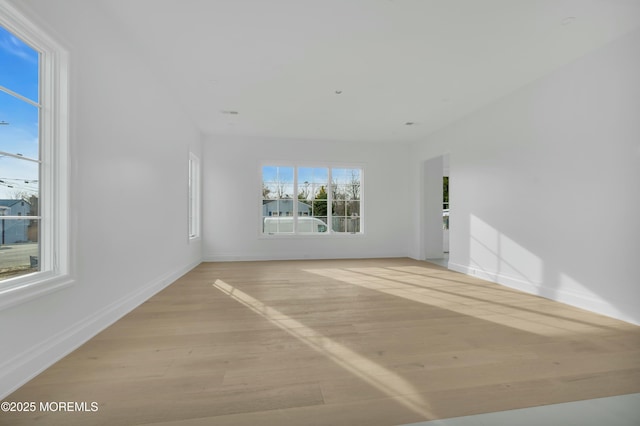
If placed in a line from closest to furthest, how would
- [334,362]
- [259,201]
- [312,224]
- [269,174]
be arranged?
[334,362]
[259,201]
[269,174]
[312,224]

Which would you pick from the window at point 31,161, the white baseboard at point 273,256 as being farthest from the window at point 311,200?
the window at point 31,161

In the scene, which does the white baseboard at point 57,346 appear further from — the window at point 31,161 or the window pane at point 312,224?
the window pane at point 312,224

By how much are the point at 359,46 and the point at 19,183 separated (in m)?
3.02

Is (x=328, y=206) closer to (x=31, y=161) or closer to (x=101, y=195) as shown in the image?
(x=101, y=195)

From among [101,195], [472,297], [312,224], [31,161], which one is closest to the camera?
[31,161]

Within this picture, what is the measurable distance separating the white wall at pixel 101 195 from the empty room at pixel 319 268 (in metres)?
0.02

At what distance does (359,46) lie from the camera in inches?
115

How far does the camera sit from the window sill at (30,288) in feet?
5.03

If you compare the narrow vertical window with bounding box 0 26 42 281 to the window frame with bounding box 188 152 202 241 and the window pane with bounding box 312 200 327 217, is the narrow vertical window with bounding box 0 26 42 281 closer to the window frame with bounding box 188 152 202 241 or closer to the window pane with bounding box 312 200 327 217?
the window frame with bounding box 188 152 202 241

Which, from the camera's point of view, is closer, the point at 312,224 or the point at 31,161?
the point at 31,161

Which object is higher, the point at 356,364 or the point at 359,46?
the point at 359,46

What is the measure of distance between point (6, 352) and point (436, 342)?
9.13 ft

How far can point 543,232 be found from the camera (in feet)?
11.6

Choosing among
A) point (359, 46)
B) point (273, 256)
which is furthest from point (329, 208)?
point (359, 46)
